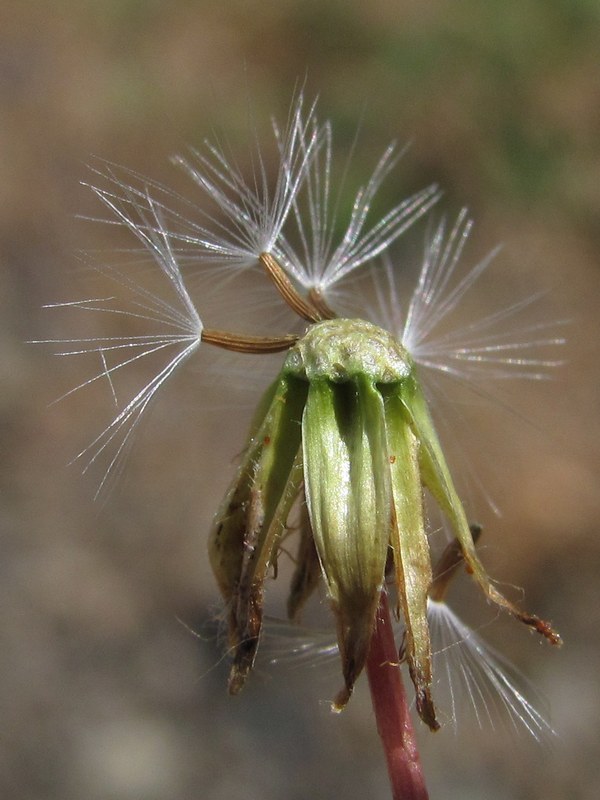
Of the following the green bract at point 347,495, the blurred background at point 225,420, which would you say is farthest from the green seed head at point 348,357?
the blurred background at point 225,420

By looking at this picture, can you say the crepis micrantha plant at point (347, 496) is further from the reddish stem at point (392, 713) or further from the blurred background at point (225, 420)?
the blurred background at point (225, 420)

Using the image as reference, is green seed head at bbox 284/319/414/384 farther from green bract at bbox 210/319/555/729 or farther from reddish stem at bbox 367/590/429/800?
reddish stem at bbox 367/590/429/800

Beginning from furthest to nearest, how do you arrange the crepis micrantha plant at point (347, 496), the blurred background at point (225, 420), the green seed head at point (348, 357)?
the blurred background at point (225, 420) → the green seed head at point (348, 357) → the crepis micrantha plant at point (347, 496)

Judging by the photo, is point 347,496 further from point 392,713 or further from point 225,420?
point 225,420

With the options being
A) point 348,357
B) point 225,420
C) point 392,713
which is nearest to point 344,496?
point 348,357

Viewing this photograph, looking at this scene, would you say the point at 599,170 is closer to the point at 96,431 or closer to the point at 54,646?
the point at 96,431

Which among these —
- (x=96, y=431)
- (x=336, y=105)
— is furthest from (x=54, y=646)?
(x=336, y=105)

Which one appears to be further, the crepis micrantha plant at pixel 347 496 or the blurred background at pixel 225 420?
the blurred background at pixel 225 420
